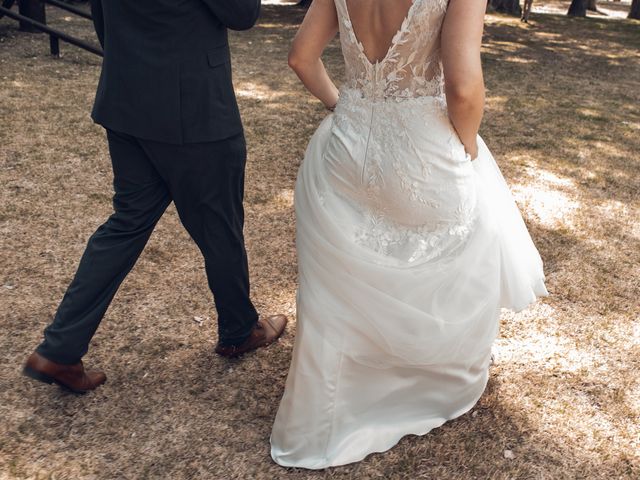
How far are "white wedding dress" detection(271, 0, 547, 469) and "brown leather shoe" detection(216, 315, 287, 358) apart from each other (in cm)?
59

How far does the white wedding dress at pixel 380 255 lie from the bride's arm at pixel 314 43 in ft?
0.39

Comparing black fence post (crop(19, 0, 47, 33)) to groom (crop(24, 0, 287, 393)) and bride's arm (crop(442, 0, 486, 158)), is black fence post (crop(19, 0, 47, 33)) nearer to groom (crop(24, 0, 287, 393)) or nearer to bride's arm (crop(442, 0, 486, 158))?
groom (crop(24, 0, 287, 393))

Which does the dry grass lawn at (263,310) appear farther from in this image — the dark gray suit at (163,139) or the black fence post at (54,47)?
the black fence post at (54,47)

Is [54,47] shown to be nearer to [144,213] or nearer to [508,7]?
[144,213]

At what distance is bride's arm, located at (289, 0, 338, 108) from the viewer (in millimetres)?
2393

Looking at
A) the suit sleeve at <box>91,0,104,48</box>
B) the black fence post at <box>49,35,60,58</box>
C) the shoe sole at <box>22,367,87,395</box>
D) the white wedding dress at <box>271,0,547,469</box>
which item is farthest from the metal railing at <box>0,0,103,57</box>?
the white wedding dress at <box>271,0,547,469</box>

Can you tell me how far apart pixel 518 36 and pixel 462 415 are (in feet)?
35.7

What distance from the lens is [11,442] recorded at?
8.53 ft

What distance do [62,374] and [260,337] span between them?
0.86 meters

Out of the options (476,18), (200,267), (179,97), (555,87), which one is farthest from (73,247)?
(555,87)

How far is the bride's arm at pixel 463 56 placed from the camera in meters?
2.07

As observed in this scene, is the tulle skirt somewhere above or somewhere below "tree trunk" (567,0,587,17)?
above

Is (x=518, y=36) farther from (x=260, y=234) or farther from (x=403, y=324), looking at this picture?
(x=403, y=324)

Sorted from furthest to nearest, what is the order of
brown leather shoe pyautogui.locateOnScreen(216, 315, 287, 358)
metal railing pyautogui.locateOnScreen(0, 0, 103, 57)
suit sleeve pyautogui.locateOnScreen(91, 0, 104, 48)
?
metal railing pyautogui.locateOnScreen(0, 0, 103, 57)
brown leather shoe pyautogui.locateOnScreen(216, 315, 287, 358)
suit sleeve pyautogui.locateOnScreen(91, 0, 104, 48)
